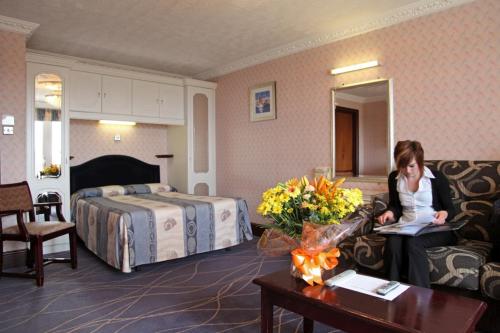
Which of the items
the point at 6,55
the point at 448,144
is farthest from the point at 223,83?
the point at 448,144

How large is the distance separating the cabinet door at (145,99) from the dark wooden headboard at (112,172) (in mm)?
736

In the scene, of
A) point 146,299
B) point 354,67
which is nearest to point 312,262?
point 146,299

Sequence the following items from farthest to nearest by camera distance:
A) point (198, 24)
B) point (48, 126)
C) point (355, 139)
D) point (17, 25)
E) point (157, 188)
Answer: point (157, 188) → point (48, 126) → point (355, 139) → point (198, 24) → point (17, 25)

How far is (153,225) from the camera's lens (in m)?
3.34

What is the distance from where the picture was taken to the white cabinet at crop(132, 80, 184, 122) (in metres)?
4.89

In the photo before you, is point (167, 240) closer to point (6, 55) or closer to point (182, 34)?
point (182, 34)

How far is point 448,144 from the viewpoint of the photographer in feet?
9.93

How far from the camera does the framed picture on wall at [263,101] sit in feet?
15.0

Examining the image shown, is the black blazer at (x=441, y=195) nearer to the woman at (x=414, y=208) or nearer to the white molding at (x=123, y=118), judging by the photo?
the woman at (x=414, y=208)

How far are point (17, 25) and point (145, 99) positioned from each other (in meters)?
1.75

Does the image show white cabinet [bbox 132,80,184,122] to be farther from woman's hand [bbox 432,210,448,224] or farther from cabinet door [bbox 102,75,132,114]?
woman's hand [bbox 432,210,448,224]

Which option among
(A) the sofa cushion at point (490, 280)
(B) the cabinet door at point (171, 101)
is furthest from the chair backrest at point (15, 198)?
(A) the sofa cushion at point (490, 280)

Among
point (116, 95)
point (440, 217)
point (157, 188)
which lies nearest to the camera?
point (440, 217)

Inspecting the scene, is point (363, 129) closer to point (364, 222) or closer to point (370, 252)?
point (364, 222)
